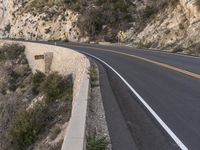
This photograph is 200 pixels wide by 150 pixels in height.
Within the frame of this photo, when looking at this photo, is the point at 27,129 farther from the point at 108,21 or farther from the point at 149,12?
the point at 108,21

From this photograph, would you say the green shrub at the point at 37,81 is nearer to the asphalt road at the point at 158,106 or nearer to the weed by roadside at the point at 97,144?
the asphalt road at the point at 158,106

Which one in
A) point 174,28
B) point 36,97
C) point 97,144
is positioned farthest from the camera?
point 174,28

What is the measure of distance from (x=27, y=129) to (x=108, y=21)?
44.6 metres

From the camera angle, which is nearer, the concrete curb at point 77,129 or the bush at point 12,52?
the concrete curb at point 77,129

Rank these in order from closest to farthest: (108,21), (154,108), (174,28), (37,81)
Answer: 1. (154,108)
2. (37,81)
3. (174,28)
4. (108,21)

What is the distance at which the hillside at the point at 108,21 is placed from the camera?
125ft

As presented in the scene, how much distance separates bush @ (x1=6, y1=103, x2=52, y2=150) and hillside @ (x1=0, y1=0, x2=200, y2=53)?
16748 mm

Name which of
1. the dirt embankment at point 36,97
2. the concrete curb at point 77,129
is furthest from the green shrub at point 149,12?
the concrete curb at point 77,129

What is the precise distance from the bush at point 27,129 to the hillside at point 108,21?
1675cm

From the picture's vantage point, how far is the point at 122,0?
6156 cm

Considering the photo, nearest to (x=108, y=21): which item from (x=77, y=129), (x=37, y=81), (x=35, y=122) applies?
(x=37, y=81)

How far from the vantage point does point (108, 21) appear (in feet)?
195

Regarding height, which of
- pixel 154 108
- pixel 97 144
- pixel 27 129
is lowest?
pixel 27 129

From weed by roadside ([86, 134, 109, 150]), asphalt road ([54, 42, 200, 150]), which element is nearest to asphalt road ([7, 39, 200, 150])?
asphalt road ([54, 42, 200, 150])
